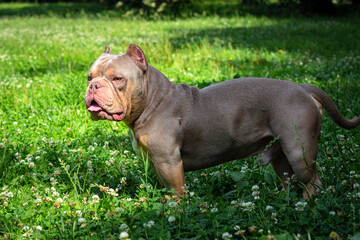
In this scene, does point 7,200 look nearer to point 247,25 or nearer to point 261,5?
point 247,25

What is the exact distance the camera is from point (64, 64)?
25.2ft

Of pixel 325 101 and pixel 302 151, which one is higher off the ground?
pixel 325 101

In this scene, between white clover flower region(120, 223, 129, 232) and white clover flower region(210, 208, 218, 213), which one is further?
white clover flower region(210, 208, 218, 213)

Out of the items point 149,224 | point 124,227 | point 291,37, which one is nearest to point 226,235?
point 149,224

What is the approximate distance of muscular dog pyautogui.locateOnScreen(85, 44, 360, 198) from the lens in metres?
3.16

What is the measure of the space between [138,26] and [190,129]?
451 inches

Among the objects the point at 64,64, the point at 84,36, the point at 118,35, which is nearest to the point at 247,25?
the point at 118,35

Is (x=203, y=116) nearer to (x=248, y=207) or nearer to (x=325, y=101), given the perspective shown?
(x=248, y=207)

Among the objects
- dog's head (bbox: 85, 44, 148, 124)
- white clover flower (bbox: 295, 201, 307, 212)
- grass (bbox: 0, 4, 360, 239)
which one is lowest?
grass (bbox: 0, 4, 360, 239)

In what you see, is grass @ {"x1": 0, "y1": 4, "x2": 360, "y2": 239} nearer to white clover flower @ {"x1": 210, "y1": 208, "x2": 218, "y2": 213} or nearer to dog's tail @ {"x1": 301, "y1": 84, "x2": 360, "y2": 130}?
white clover flower @ {"x1": 210, "y1": 208, "x2": 218, "y2": 213}

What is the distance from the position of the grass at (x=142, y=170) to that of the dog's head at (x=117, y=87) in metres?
0.48

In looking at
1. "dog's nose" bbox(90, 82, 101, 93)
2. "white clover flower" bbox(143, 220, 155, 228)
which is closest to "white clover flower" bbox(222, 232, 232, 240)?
"white clover flower" bbox(143, 220, 155, 228)

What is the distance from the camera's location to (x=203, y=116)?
336cm

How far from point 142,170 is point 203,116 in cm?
103
